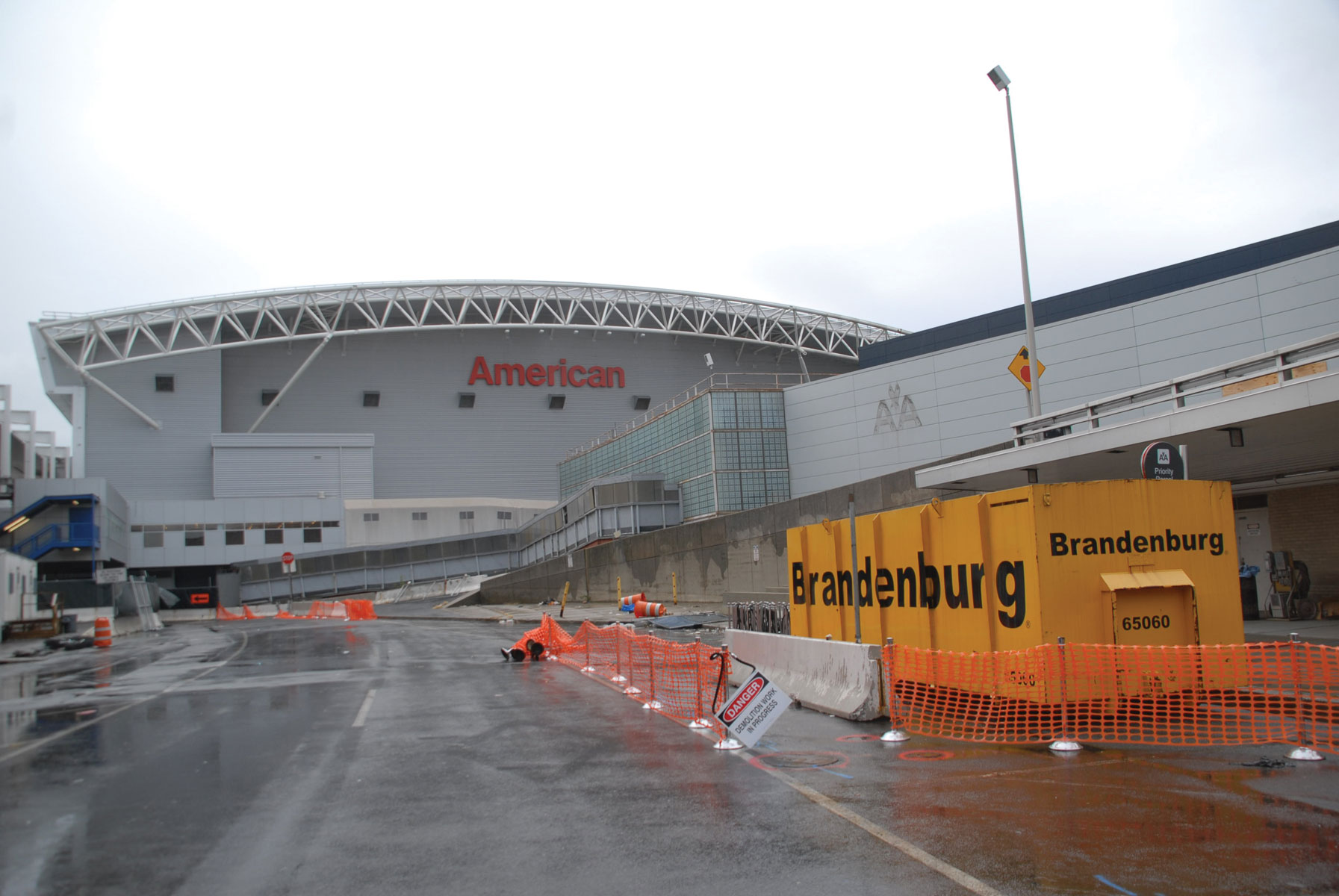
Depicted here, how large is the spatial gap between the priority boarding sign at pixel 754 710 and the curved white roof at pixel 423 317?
6357 centimetres

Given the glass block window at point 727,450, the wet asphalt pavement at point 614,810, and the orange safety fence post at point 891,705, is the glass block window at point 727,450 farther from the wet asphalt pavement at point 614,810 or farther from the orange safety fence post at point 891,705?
the orange safety fence post at point 891,705

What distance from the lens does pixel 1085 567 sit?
10773mm

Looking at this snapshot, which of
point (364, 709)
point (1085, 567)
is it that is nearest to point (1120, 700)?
point (1085, 567)

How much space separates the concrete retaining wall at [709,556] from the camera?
29594 millimetres

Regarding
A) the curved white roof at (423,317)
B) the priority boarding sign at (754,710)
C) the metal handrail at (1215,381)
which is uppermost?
the curved white roof at (423,317)

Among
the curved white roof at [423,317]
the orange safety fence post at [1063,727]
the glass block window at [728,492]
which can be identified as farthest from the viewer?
the curved white roof at [423,317]

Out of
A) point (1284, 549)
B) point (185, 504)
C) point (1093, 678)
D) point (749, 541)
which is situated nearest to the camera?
point (1093, 678)

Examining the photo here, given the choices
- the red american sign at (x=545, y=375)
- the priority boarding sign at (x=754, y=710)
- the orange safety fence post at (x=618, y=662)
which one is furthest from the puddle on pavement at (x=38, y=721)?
the red american sign at (x=545, y=375)

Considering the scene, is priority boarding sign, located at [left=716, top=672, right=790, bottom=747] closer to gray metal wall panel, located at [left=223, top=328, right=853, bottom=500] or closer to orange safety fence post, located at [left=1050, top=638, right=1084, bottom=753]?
orange safety fence post, located at [left=1050, top=638, right=1084, bottom=753]

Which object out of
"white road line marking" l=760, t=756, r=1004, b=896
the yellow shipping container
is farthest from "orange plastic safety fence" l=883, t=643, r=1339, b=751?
"white road line marking" l=760, t=756, r=1004, b=896

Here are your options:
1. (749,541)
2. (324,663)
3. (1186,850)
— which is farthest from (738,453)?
(1186,850)

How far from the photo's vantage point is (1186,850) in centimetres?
607

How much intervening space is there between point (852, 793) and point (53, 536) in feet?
199

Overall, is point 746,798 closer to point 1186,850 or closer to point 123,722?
point 1186,850
